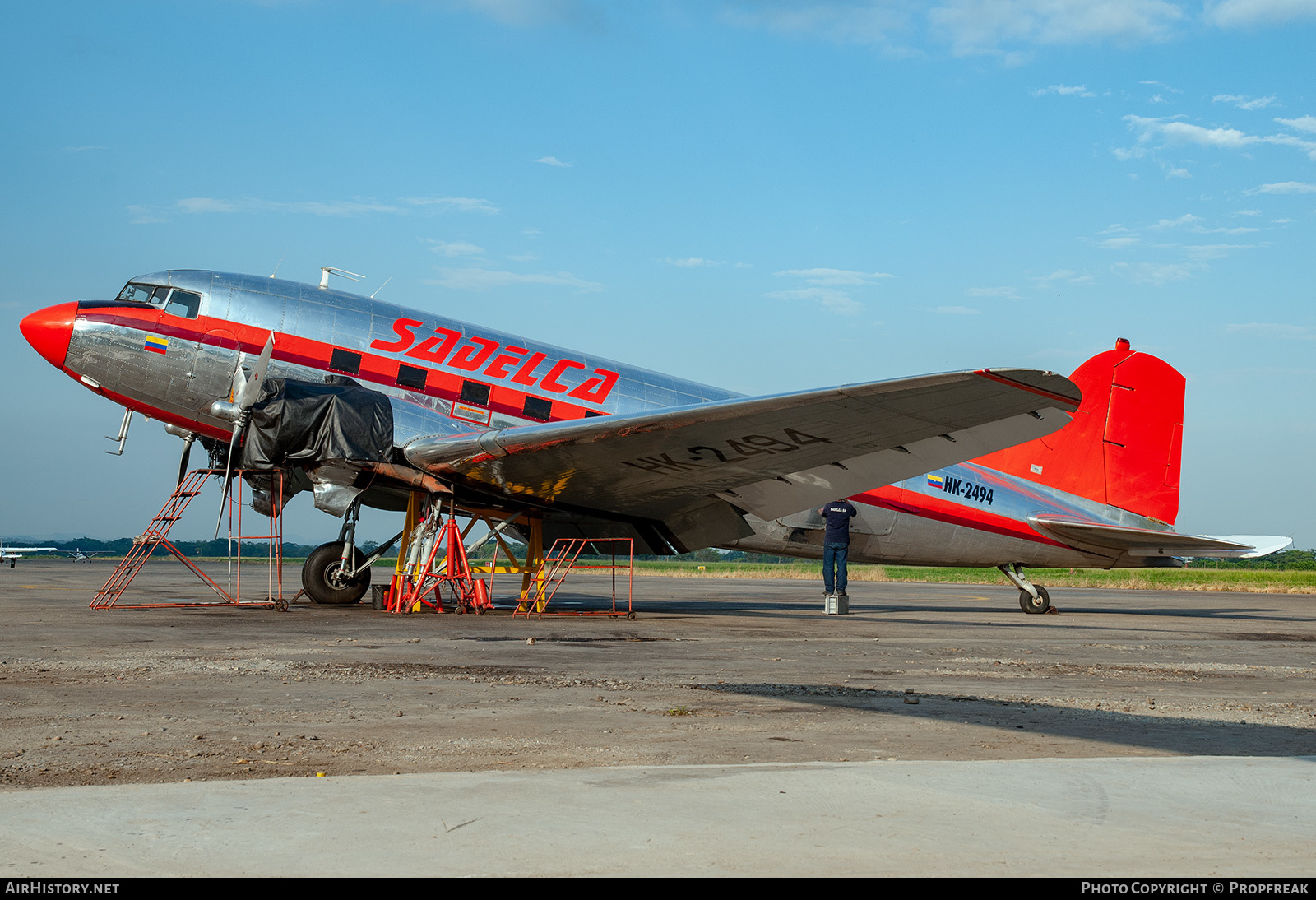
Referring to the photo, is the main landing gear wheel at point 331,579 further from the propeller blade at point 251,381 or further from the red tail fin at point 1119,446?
the red tail fin at point 1119,446

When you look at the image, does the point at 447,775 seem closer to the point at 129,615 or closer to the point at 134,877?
the point at 134,877

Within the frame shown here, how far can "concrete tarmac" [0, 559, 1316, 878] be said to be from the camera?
2.88 meters

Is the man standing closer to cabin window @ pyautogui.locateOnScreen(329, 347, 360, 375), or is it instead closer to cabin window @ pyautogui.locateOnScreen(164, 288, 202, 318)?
cabin window @ pyautogui.locateOnScreen(329, 347, 360, 375)

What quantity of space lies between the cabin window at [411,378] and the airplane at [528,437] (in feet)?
0.12

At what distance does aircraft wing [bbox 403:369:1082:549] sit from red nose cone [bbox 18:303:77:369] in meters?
5.17

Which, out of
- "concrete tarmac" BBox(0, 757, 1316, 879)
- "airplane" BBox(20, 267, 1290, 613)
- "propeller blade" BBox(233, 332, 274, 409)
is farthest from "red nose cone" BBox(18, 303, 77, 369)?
"concrete tarmac" BBox(0, 757, 1316, 879)

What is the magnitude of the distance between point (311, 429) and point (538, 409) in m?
3.21

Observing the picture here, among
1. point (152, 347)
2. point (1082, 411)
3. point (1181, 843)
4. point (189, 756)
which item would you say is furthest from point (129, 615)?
point (1082, 411)

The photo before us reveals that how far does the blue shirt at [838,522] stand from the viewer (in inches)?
644

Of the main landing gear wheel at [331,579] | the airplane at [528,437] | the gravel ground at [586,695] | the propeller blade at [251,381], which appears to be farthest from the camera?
the main landing gear wheel at [331,579]

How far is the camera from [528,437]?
41.4ft

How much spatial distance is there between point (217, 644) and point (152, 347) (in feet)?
23.0

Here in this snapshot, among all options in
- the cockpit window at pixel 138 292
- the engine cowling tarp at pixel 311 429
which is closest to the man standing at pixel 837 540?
the engine cowling tarp at pixel 311 429

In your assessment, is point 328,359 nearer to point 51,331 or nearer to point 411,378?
point 411,378
